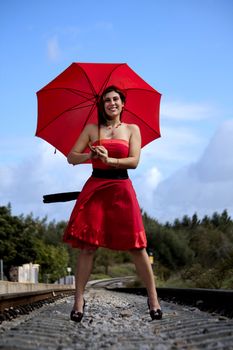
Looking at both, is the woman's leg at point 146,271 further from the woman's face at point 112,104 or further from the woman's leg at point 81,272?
the woman's face at point 112,104

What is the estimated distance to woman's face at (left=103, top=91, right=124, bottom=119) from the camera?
A: 511cm

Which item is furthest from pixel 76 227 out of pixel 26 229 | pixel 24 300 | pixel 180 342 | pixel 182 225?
pixel 182 225

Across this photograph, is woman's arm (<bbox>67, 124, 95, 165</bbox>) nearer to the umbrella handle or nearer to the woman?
the woman

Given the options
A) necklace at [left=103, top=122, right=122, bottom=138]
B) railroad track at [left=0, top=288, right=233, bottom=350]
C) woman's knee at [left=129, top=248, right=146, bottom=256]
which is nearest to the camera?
railroad track at [left=0, top=288, right=233, bottom=350]

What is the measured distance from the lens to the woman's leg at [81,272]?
4.96 meters

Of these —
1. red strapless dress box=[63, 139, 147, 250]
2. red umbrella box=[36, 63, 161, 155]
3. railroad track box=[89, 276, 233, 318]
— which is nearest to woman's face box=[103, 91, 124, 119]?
red strapless dress box=[63, 139, 147, 250]

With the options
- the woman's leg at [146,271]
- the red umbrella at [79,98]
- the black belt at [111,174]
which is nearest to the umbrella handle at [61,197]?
the black belt at [111,174]

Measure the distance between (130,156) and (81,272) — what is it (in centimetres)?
100

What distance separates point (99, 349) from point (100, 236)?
5.23 ft

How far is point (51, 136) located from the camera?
18.6ft

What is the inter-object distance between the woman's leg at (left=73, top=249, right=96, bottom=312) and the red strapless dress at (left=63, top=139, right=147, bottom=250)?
0.25ft

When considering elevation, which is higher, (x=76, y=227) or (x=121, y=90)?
(x=121, y=90)

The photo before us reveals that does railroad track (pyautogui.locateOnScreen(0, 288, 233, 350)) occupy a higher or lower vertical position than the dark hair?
lower

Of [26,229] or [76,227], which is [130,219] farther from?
[26,229]
